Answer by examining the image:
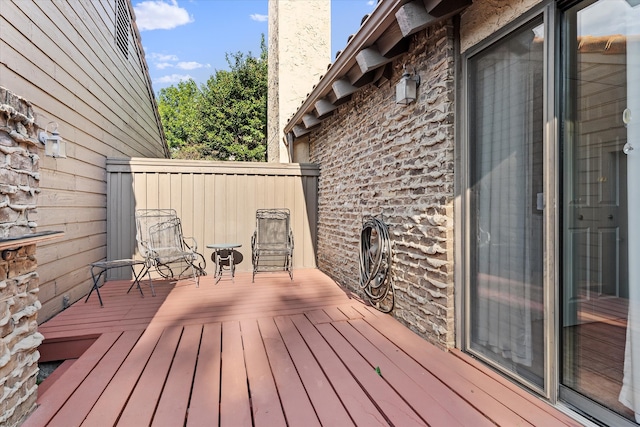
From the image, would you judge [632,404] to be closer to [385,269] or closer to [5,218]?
[385,269]

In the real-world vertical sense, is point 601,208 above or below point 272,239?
above

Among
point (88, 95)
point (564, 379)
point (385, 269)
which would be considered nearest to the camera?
point (564, 379)

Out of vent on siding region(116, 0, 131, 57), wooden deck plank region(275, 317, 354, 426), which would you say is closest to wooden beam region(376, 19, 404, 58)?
wooden deck plank region(275, 317, 354, 426)

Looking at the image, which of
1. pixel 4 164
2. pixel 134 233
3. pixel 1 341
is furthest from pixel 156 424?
pixel 134 233

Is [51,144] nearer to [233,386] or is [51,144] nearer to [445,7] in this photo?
[233,386]

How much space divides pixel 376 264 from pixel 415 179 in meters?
0.90

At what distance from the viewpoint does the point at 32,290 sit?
1731mm

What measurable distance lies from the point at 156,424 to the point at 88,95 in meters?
3.81

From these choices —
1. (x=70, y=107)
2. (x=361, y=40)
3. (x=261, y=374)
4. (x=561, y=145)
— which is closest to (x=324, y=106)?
(x=361, y=40)

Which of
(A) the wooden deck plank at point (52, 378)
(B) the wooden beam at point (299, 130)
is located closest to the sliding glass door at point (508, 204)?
(A) the wooden deck plank at point (52, 378)

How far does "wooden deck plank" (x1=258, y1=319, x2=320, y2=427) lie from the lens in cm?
164

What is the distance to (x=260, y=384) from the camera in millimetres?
1944

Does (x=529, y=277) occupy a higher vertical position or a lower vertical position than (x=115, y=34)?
lower

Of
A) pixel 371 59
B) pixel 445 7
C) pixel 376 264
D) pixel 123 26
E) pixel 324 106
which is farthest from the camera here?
pixel 123 26
